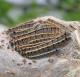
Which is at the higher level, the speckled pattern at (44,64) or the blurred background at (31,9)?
the blurred background at (31,9)

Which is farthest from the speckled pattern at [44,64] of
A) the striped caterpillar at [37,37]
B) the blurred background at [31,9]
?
the blurred background at [31,9]

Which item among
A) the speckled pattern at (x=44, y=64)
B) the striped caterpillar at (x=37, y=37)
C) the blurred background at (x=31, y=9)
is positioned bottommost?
the speckled pattern at (x=44, y=64)

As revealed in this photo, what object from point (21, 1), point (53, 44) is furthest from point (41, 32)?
point (21, 1)

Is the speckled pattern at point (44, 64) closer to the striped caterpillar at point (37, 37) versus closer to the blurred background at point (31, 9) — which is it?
the striped caterpillar at point (37, 37)

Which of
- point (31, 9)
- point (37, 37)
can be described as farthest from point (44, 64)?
point (31, 9)

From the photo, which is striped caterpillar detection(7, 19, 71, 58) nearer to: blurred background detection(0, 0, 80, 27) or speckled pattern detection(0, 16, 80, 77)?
speckled pattern detection(0, 16, 80, 77)

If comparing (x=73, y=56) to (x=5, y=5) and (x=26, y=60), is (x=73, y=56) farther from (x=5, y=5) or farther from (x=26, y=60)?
(x=5, y=5)

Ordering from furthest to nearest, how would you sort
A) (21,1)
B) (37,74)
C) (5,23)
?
(21,1) < (5,23) < (37,74)
